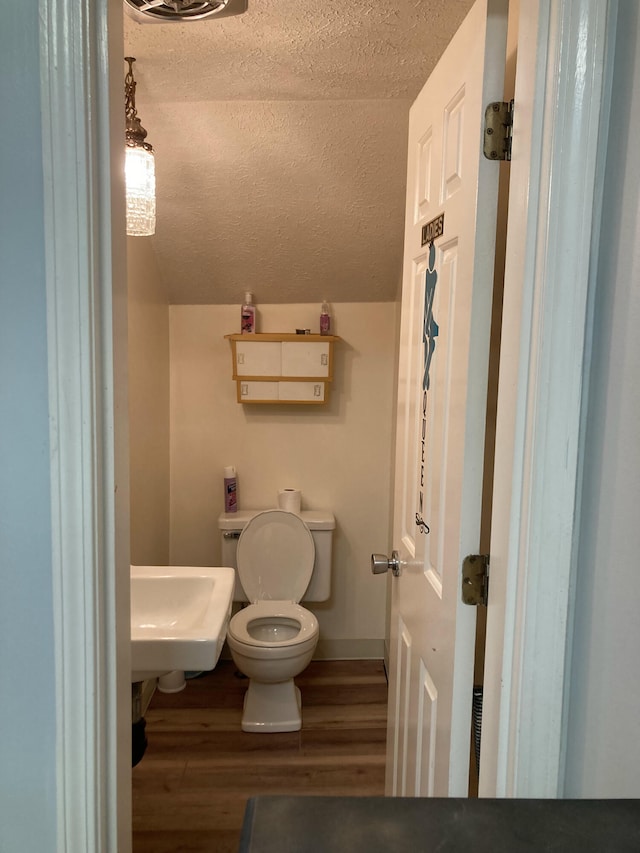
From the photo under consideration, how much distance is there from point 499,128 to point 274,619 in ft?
7.24

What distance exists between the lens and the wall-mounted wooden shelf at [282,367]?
2.79 metres

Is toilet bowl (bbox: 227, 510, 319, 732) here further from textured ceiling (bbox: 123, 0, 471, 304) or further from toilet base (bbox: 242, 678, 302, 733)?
textured ceiling (bbox: 123, 0, 471, 304)

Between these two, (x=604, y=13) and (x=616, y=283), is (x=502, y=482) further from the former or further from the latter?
(x=604, y=13)

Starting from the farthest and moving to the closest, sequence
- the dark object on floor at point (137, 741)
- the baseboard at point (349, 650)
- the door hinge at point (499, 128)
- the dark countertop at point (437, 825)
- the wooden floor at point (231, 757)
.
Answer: the baseboard at point (349, 650) < the wooden floor at point (231, 757) < the dark object on floor at point (137, 741) < the door hinge at point (499, 128) < the dark countertop at point (437, 825)

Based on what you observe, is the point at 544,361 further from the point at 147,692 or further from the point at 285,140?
the point at 147,692

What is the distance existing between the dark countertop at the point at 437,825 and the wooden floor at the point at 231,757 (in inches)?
66.4

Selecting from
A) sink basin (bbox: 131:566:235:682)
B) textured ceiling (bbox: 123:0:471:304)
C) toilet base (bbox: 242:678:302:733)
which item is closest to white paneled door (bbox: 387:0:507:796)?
textured ceiling (bbox: 123:0:471:304)

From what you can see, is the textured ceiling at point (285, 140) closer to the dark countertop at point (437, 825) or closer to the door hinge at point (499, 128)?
the door hinge at point (499, 128)

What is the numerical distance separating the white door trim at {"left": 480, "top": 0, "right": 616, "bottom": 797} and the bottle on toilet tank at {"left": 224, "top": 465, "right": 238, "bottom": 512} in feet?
7.04

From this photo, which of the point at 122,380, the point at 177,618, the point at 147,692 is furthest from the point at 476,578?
the point at 147,692

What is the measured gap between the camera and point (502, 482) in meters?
0.88

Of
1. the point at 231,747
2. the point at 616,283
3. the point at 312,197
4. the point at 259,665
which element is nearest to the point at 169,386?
the point at 312,197

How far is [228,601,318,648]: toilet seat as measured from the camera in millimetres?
2387

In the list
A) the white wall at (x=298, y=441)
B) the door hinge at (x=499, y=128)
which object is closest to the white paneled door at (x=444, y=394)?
the door hinge at (x=499, y=128)
